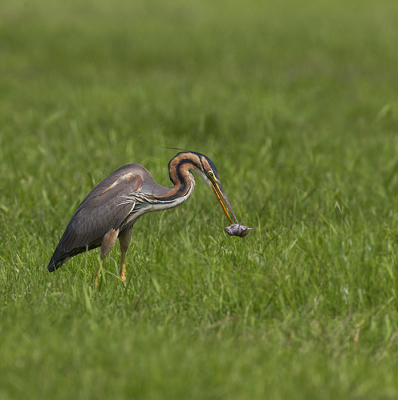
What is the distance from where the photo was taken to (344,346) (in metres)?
3.38

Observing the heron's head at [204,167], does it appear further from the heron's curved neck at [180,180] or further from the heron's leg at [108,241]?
the heron's leg at [108,241]

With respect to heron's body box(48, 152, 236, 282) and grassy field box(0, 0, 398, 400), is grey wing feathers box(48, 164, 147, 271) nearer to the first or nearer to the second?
heron's body box(48, 152, 236, 282)

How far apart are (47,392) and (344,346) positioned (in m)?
1.57

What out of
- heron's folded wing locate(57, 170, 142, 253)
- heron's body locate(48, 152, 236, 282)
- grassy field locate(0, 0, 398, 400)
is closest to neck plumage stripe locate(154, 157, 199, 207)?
heron's body locate(48, 152, 236, 282)

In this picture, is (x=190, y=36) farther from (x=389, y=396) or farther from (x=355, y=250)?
(x=389, y=396)

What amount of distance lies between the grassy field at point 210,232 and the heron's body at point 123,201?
247 mm

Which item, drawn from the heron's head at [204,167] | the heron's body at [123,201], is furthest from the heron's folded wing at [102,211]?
the heron's head at [204,167]

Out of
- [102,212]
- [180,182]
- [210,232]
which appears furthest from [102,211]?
[210,232]

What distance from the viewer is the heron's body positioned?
3.92 m

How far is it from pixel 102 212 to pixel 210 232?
Result: 128cm

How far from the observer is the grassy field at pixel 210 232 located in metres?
3.04

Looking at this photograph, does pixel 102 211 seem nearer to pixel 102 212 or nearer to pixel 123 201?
pixel 102 212

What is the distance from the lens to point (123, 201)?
13.1ft

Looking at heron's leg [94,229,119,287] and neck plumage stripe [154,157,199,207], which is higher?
neck plumage stripe [154,157,199,207]
